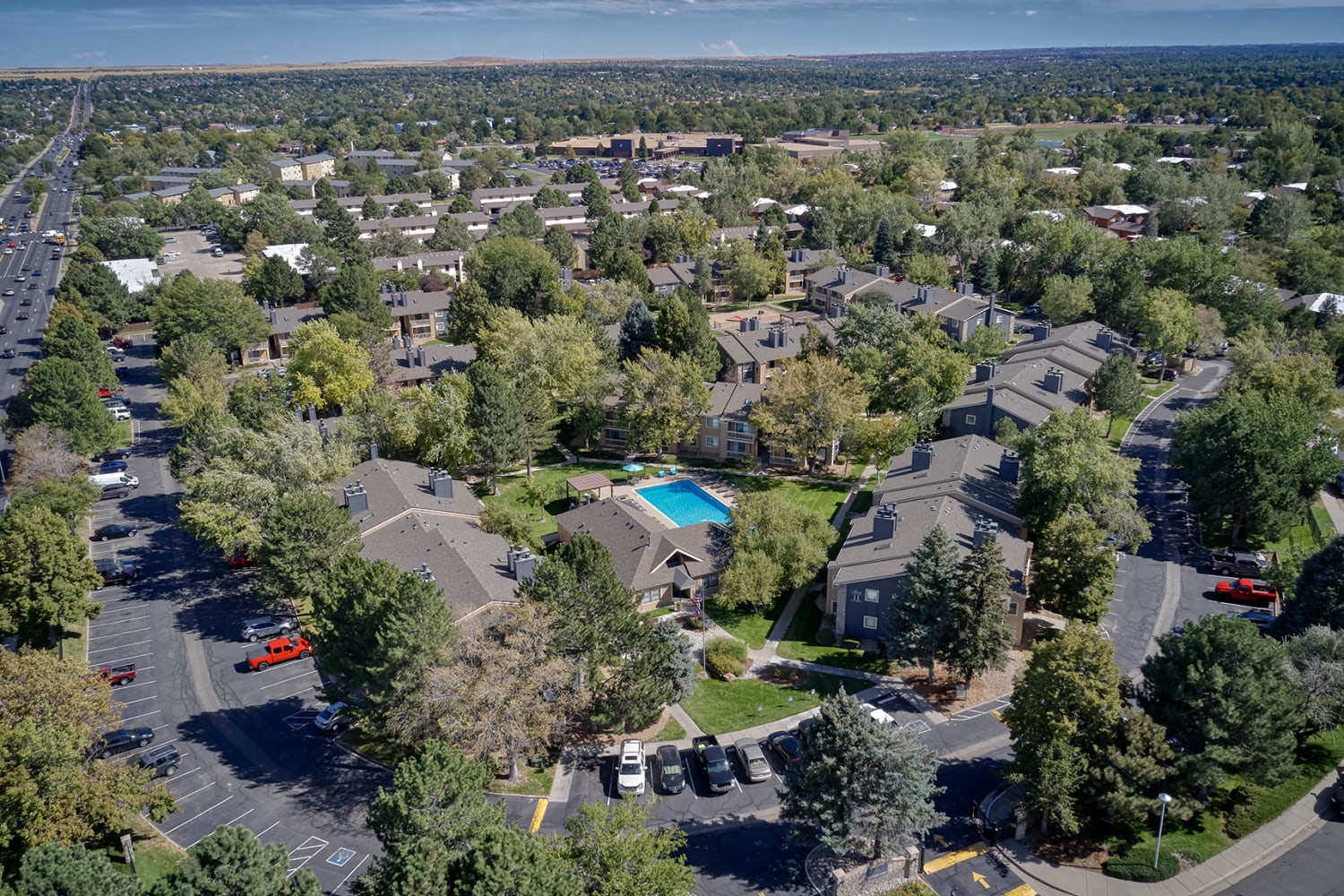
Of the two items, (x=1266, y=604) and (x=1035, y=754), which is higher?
(x=1035, y=754)

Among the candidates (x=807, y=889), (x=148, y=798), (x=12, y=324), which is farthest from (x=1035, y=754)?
(x=12, y=324)

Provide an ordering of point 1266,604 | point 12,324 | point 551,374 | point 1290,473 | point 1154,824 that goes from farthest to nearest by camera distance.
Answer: point 12,324 < point 551,374 < point 1290,473 < point 1266,604 < point 1154,824

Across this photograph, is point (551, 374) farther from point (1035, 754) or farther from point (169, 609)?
point (1035, 754)

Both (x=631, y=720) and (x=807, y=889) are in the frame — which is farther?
(x=631, y=720)

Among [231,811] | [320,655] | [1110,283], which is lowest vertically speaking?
[231,811]

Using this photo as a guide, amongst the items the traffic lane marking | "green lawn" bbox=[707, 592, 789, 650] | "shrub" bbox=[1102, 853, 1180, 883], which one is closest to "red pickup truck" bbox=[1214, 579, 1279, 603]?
"shrub" bbox=[1102, 853, 1180, 883]

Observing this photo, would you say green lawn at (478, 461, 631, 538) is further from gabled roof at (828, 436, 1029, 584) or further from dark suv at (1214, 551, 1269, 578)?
dark suv at (1214, 551, 1269, 578)

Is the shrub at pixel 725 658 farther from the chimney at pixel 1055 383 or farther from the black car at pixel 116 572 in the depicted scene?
the chimney at pixel 1055 383
